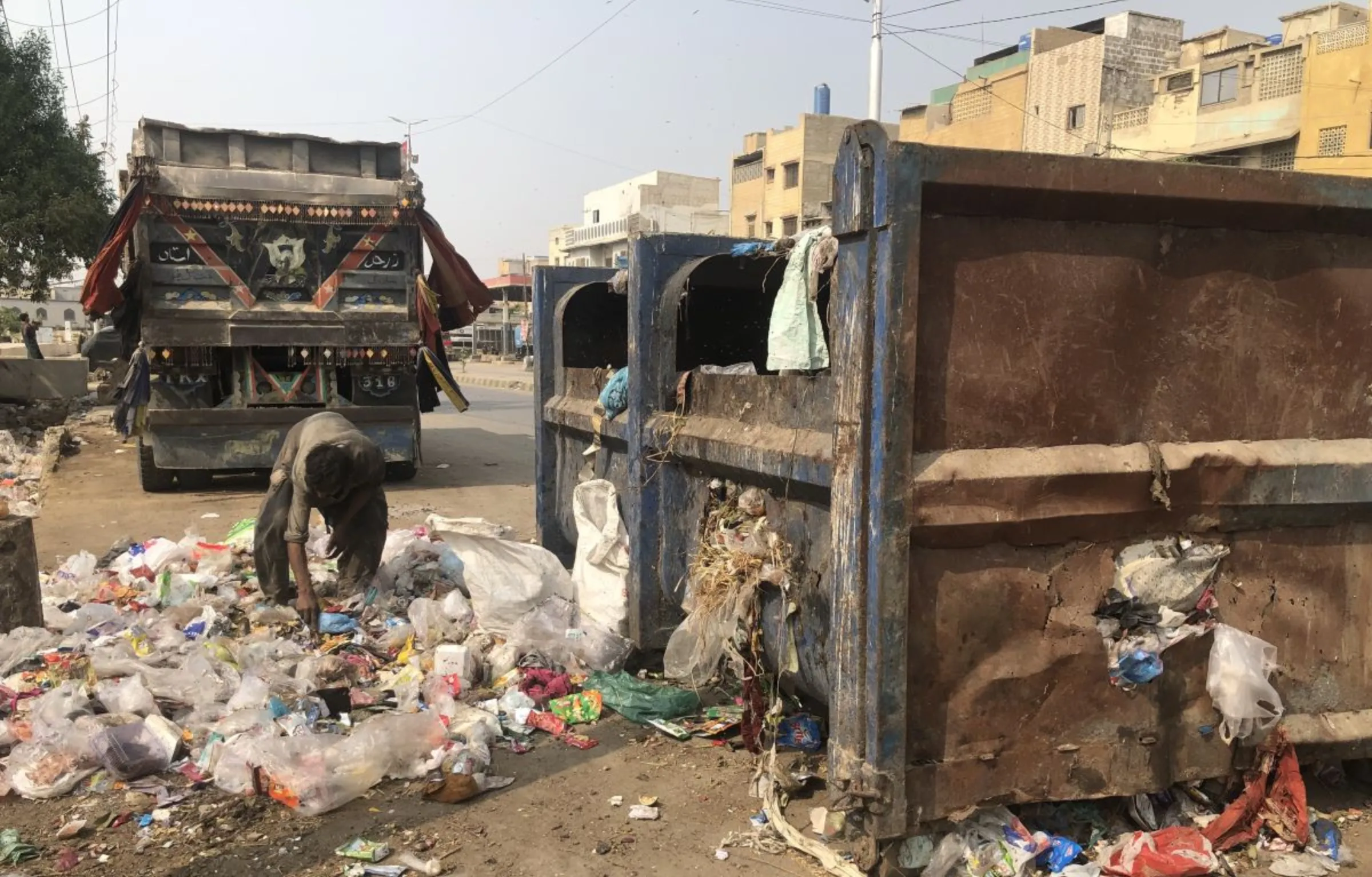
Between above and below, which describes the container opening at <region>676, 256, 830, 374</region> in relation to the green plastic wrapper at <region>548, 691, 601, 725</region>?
above

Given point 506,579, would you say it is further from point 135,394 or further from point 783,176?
point 783,176

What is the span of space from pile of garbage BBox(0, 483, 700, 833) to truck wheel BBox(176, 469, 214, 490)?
140 inches

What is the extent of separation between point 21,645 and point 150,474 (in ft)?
14.8

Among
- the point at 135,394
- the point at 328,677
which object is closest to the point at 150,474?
the point at 135,394

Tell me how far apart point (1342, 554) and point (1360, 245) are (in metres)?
0.82

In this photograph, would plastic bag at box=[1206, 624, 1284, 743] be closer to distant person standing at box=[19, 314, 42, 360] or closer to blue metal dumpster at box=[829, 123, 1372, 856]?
blue metal dumpster at box=[829, 123, 1372, 856]

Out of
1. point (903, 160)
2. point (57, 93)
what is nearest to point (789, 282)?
point (903, 160)

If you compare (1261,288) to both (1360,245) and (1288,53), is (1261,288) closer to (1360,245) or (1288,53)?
(1360,245)

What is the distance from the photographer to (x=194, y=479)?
28.5 feet

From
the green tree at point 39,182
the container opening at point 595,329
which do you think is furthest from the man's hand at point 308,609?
the green tree at point 39,182

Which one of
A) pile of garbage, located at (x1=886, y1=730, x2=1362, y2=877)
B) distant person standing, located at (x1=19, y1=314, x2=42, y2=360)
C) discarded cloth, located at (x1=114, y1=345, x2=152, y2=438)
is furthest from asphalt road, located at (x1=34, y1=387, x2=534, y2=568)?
distant person standing, located at (x1=19, y1=314, x2=42, y2=360)

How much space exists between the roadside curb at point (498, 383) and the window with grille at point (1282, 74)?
59.1 ft

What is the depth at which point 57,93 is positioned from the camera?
49.7 ft

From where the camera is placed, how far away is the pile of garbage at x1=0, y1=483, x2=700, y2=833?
298 cm
